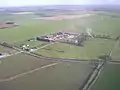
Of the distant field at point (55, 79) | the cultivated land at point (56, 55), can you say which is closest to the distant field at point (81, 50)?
the cultivated land at point (56, 55)

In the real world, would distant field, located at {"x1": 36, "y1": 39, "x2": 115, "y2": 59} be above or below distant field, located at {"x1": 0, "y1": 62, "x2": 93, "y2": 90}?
above

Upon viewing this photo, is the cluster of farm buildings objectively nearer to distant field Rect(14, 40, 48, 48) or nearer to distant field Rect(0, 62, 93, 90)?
distant field Rect(14, 40, 48, 48)

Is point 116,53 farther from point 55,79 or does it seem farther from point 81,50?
point 55,79

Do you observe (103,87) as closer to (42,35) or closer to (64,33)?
(64,33)

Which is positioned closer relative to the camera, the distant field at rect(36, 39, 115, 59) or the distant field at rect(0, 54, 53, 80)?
the distant field at rect(0, 54, 53, 80)

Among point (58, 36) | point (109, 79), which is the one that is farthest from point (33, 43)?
point (109, 79)

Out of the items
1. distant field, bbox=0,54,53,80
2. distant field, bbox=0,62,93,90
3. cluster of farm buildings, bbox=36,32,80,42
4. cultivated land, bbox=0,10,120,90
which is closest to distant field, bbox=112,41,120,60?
cultivated land, bbox=0,10,120,90

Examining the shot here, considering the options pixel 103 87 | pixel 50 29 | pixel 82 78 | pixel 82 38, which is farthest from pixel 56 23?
pixel 103 87
